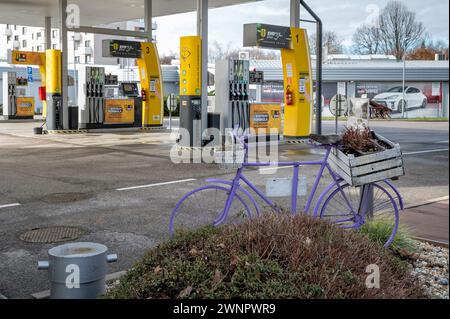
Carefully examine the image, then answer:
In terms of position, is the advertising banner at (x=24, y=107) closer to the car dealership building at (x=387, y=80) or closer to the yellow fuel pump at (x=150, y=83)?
the yellow fuel pump at (x=150, y=83)

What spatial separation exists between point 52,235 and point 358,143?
3573mm

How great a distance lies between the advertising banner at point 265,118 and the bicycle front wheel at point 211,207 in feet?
37.8

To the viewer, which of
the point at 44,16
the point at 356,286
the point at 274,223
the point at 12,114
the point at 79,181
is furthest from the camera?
the point at 12,114

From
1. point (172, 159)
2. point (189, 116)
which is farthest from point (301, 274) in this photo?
point (189, 116)

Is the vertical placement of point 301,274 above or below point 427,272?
above

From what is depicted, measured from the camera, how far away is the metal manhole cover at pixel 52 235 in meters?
6.28

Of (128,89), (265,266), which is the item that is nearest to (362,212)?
(265,266)

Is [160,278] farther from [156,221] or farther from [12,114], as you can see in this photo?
[12,114]

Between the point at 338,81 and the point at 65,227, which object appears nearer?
the point at 65,227

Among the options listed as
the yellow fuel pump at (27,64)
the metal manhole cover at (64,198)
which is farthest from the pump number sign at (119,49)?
the metal manhole cover at (64,198)

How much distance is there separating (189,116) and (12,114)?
19.3m

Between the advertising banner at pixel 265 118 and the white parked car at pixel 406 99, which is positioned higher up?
the white parked car at pixel 406 99

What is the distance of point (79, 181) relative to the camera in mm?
10539

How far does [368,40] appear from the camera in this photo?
50.7 meters
